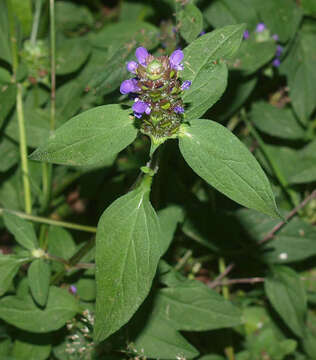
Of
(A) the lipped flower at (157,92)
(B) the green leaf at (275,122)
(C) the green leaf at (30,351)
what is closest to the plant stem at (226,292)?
(B) the green leaf at (275,122)

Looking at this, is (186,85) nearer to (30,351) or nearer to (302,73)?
(30,351)

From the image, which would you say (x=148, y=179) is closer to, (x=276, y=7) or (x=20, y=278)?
(x=20, y=278)

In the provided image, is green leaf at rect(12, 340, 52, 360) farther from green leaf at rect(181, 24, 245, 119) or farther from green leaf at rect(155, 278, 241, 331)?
green leaf at rect(181, 24, 245, 119)

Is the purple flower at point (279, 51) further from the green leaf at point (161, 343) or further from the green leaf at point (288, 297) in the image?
the green leaf at point (161, 343)

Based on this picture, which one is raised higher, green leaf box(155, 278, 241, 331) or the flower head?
the flower head

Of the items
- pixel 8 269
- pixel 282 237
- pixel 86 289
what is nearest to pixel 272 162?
pixel 282 237

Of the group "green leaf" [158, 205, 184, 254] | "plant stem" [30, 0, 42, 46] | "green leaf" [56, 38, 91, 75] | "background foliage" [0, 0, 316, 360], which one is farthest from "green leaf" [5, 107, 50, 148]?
"green leaf" [158, 205, 184, 254]

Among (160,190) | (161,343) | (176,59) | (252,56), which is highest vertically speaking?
(176,59)
